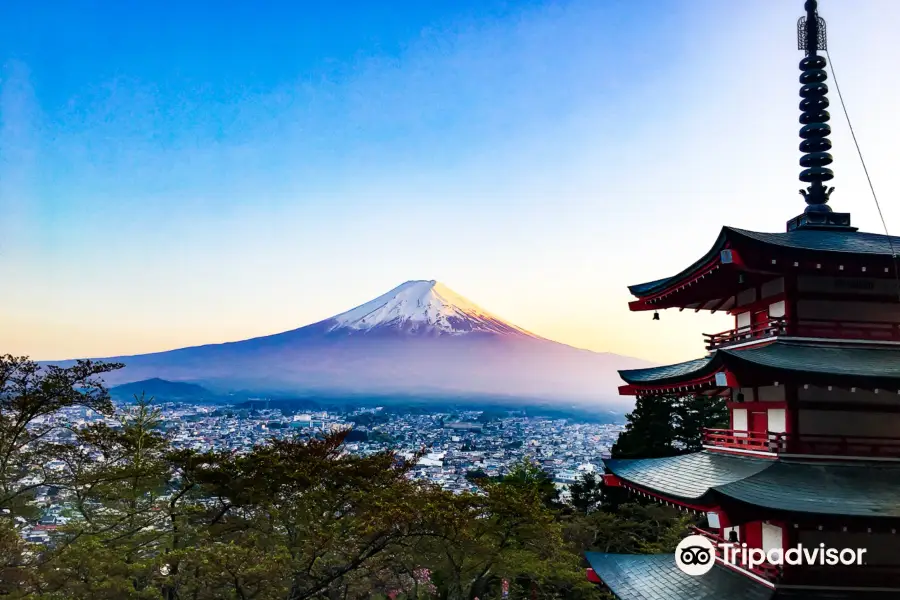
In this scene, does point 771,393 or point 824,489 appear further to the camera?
point 771,393

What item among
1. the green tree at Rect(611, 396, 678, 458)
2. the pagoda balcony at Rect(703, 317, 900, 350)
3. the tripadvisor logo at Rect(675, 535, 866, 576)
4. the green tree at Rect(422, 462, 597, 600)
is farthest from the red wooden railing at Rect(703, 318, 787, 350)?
the green tree at Rect(611, 396, 678, 458)

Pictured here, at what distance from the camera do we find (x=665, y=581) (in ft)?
30.1

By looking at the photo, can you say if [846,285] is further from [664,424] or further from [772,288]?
[664,424]

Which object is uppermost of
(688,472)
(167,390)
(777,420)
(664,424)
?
(777,420)

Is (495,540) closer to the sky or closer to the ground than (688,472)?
closer to the ground

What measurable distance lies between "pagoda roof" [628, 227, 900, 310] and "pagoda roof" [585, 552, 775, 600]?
4099 mm

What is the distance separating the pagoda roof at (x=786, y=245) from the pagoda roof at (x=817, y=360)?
3.80 feet

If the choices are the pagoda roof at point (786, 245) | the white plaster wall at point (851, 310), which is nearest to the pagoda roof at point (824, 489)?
the white plaster wall at point (851, 310)

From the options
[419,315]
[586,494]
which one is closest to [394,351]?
[419,315]

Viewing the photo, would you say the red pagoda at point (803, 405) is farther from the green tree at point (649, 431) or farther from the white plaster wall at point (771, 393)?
the green tree at point (649, 431)

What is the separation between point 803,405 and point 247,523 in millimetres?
12331

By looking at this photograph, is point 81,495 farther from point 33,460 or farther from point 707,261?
point 707,261

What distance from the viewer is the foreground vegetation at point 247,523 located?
11.1 m

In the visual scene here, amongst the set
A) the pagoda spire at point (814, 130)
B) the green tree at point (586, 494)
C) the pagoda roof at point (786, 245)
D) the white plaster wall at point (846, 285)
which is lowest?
the green tree at point (586, 494)
